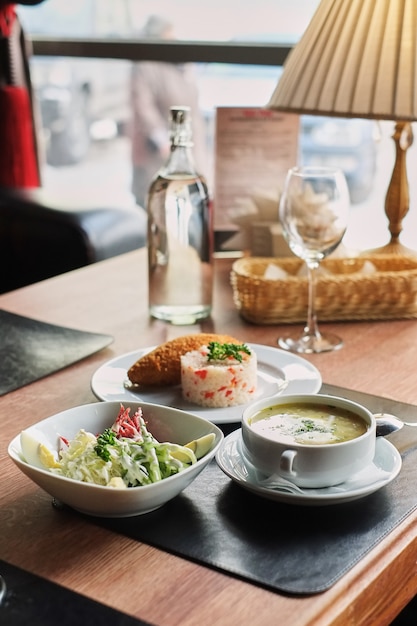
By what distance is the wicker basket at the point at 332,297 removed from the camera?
135cm

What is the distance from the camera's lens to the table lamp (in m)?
1.28

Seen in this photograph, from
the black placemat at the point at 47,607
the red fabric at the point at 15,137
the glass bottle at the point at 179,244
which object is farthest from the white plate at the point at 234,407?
the red fabric at the point at 15,137

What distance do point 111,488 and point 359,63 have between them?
2.67 ft

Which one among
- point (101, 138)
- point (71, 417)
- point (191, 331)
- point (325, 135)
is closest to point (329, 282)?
point (191, 331)

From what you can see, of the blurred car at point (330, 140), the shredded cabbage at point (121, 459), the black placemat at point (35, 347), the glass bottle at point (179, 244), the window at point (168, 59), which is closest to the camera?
the shredded cabbage at point (121, 459)

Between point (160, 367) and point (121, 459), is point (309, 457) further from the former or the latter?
point (160, 367)

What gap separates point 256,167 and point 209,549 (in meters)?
1.07

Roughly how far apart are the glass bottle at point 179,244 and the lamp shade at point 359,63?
0.19 m

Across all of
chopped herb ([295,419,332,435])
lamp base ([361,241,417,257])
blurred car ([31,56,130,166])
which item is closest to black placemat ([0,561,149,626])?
chopped herb ([295,419,332,435])

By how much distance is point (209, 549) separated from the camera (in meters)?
0.75

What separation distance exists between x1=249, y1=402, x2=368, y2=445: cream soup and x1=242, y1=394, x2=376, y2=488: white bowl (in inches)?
0.5

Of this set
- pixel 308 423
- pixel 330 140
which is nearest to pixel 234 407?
pixel 308 423

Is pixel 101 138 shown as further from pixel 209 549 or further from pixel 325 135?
pixel 209 549

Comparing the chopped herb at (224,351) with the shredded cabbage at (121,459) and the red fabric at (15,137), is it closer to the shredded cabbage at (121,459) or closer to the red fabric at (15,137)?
the shredded cabbage at (121,459)
